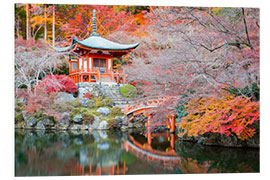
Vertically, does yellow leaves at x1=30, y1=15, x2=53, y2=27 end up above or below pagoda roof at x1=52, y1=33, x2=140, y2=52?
above

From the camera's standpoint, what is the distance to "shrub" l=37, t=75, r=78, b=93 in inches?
297

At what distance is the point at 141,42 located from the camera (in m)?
10.2

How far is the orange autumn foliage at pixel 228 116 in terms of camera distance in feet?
14.8

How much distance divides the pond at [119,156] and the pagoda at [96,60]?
3242 mm

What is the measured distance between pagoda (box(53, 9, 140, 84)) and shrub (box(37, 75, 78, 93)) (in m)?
0.71

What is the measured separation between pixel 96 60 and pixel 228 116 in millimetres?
6236

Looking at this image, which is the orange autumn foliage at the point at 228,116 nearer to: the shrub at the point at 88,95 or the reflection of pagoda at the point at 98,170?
the reflection of pagoda at the point at 98,170

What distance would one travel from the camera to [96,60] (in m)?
10.0

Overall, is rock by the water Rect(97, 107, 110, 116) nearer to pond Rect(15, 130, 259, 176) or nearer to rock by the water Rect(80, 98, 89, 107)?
rock by the water Rect(80, 98, 89, 107)

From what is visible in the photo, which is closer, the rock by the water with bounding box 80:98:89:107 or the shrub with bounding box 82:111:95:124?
the shrub with bounding box 82:111:95:124

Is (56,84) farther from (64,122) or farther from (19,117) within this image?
(19,117)

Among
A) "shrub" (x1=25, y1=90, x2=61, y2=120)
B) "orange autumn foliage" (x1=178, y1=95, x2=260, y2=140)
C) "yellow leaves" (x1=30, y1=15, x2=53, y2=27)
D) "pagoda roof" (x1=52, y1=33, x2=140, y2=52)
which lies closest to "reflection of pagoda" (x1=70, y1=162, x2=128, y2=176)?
"orange autumn foliage" (x1=178, y1=95, x2=260, y2=140)

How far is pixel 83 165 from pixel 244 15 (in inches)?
139
